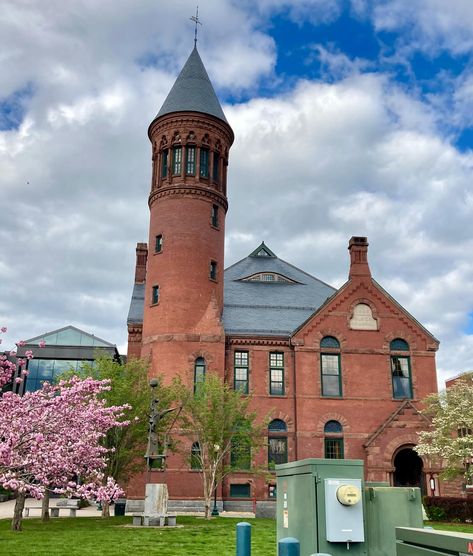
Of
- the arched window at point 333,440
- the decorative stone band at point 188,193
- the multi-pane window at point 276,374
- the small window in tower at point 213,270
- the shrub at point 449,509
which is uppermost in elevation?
the decorative stone band at point 188,193

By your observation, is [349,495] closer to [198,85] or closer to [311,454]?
[311,454]

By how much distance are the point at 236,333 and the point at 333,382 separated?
6654 millimetres

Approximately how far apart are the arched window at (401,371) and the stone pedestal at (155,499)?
18.5 m

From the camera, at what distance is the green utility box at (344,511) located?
7852mm

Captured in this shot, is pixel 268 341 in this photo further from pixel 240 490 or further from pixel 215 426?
pixel 215 426

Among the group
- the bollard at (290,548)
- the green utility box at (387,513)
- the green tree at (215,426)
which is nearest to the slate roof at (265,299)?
the green tree at (215,426)

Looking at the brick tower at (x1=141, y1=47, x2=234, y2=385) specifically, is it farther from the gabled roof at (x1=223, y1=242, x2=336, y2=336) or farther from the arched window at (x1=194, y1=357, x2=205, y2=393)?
the gabled roof at (x1=223, y1=242, x2=336, y2=336)

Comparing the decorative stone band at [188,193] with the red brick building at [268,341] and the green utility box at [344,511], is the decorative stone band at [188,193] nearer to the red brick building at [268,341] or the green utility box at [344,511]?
the red brick building at [268,341]

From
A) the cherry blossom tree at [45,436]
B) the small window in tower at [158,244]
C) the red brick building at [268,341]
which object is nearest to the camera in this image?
the cherry blossom tree at [45,436]

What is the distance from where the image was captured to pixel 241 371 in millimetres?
36812

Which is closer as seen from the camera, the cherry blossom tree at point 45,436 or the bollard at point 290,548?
the bollard at point 290,548

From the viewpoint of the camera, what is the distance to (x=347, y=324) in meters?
37.1

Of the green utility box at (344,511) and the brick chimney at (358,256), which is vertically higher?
the brick chimney at (358,256)

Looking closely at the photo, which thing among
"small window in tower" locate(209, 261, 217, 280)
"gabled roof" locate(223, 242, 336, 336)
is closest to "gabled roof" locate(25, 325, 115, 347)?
"gabled roof" locate(223, 242, 336, 336)
